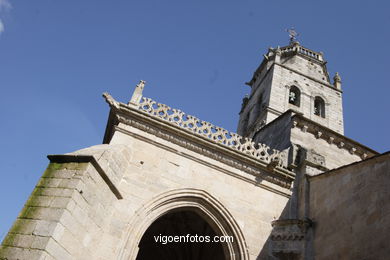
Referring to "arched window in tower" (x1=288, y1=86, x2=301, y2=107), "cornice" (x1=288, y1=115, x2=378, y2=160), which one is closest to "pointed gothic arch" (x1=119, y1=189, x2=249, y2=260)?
"cornice" (x1=288, y1=115, x2=378, y2=160)

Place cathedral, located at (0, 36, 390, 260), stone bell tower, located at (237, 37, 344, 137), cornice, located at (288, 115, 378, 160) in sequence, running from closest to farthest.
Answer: cathedral, located at (0, 36, 390, 260) → cornice, located at (288, 115, 378, 160) → stone bell tower, located at (237, 37, 344, 137)

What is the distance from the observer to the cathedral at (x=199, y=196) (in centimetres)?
521

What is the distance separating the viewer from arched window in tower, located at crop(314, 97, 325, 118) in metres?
17.7

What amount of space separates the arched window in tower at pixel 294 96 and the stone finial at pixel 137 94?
11.2 m

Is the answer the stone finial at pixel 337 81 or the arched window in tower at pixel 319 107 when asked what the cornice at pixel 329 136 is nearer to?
the arched window in tower at pixel 319 107

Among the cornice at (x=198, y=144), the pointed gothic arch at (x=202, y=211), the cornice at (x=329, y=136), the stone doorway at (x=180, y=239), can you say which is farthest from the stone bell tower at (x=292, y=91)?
the pointed gothic arch at (x=202, y=211)

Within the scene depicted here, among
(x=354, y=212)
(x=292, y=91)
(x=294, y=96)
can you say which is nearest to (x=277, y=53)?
(x=292, y=91)

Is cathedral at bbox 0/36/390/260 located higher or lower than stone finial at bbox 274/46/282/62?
lower

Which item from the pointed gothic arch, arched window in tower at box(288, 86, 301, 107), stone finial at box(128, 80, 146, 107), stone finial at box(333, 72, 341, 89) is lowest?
the pointed gothic arch

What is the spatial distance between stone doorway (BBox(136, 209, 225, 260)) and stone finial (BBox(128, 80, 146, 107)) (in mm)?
3321

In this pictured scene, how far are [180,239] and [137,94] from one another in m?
5.24

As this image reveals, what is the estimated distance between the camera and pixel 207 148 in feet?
25.9

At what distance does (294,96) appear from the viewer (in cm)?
1816

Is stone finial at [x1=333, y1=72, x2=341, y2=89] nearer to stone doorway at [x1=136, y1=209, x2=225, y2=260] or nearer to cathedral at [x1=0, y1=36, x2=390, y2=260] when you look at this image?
cathedral at [x1=0, y1=36, x2=390, y2=260]
